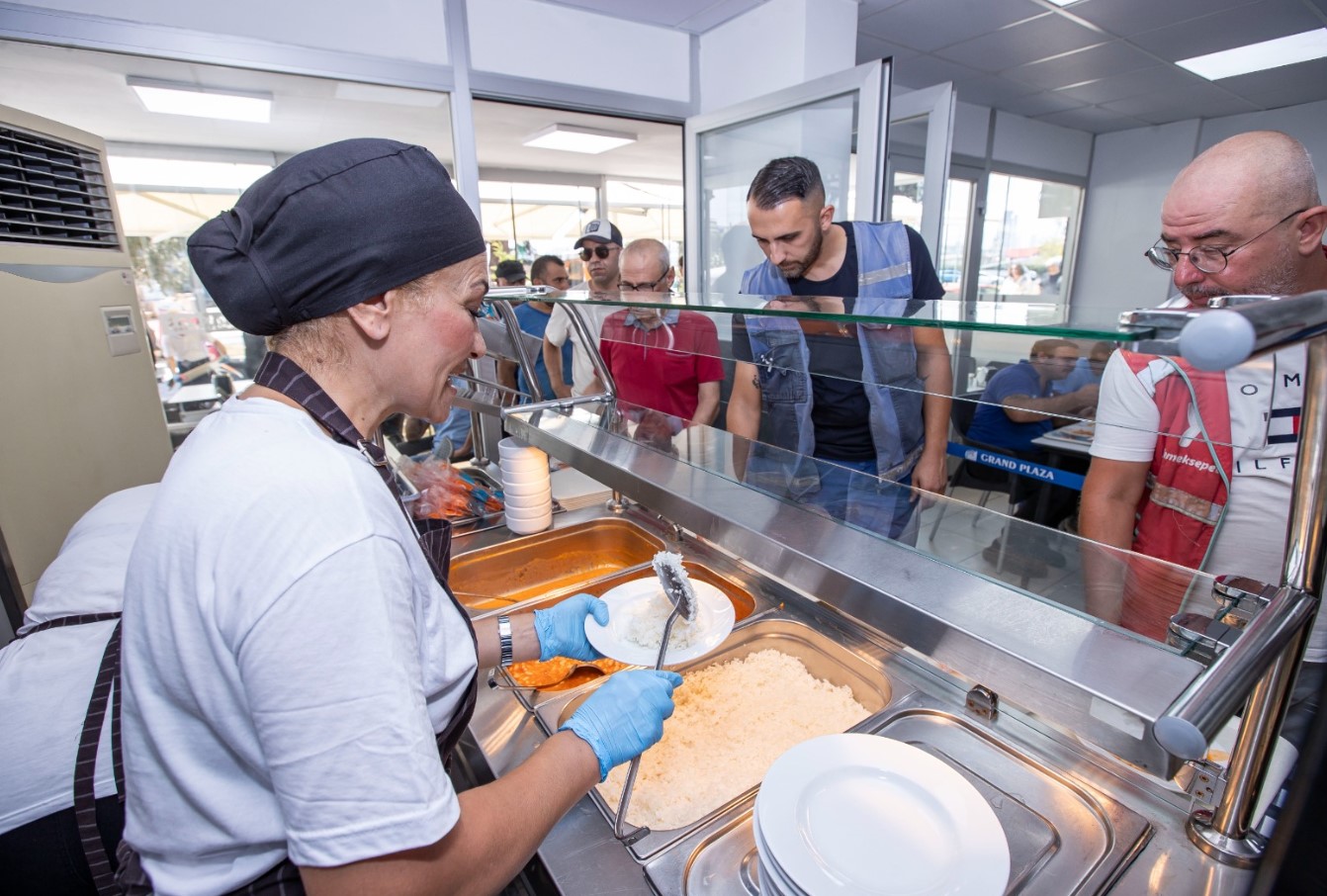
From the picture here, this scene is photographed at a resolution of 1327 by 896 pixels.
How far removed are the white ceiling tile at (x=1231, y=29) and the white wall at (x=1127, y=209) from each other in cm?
330

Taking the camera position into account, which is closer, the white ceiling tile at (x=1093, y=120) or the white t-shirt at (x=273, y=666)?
the white t-shirt at (x=273, y=666)

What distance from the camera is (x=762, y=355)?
4.58 ft

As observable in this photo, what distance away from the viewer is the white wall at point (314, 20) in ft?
9.39

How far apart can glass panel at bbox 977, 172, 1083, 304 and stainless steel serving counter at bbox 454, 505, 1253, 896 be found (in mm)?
8133

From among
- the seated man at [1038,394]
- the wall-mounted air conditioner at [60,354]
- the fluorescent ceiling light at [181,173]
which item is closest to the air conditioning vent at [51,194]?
the wall-mounted air conditioner at [60,354]

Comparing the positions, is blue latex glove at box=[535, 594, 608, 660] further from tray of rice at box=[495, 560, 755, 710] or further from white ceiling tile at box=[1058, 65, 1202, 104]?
white ceiling tile at box=[1058, 65, 1202, 104]

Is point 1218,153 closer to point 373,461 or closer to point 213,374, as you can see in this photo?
point 373,461

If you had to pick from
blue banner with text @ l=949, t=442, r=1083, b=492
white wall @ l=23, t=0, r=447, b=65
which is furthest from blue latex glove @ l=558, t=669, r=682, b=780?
white wall @ l=23, t=0, r=447, b=65

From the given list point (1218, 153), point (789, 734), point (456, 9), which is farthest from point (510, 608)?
point (456, 9)

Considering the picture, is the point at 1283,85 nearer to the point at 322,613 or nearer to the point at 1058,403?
the point at 1058,403

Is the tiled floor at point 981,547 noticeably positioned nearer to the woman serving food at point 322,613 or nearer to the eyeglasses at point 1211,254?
the woman serving food at point 322,613

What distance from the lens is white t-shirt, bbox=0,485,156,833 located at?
3.56 feet

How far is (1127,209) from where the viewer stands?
8297 mm

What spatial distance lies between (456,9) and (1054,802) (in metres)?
4.40
